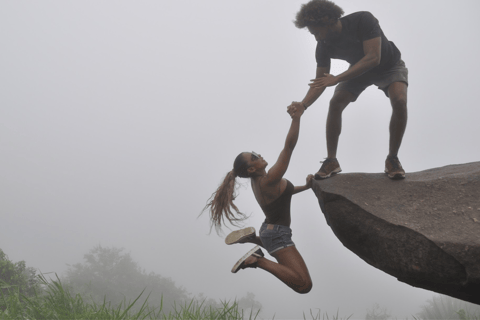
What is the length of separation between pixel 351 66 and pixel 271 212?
1.77 m

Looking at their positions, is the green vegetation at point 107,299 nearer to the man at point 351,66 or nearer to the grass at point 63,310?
the grass at point 63,310

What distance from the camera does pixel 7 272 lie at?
832 cm

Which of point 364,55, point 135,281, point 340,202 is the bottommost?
point 135,281

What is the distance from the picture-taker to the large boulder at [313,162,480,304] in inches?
102

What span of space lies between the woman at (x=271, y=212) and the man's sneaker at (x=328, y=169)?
437 millimetres

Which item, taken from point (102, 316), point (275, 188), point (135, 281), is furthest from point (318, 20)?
point (135, 281)

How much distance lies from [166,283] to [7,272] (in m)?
16.7

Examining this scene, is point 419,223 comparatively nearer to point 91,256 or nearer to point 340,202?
point 340,202

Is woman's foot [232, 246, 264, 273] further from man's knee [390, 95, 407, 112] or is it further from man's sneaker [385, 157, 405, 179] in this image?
man's knee [390, 95, 407, 112]

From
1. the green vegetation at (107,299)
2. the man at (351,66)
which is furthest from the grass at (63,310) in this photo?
the man at (351,66)

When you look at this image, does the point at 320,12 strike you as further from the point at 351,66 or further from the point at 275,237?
the point at 275,237

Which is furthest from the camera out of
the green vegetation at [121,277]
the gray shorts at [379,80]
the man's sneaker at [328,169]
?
the green vegetation at [121,277]

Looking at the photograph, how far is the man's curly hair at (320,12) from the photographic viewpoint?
11.3ft

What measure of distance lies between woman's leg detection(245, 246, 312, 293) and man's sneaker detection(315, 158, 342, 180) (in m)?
1.03
